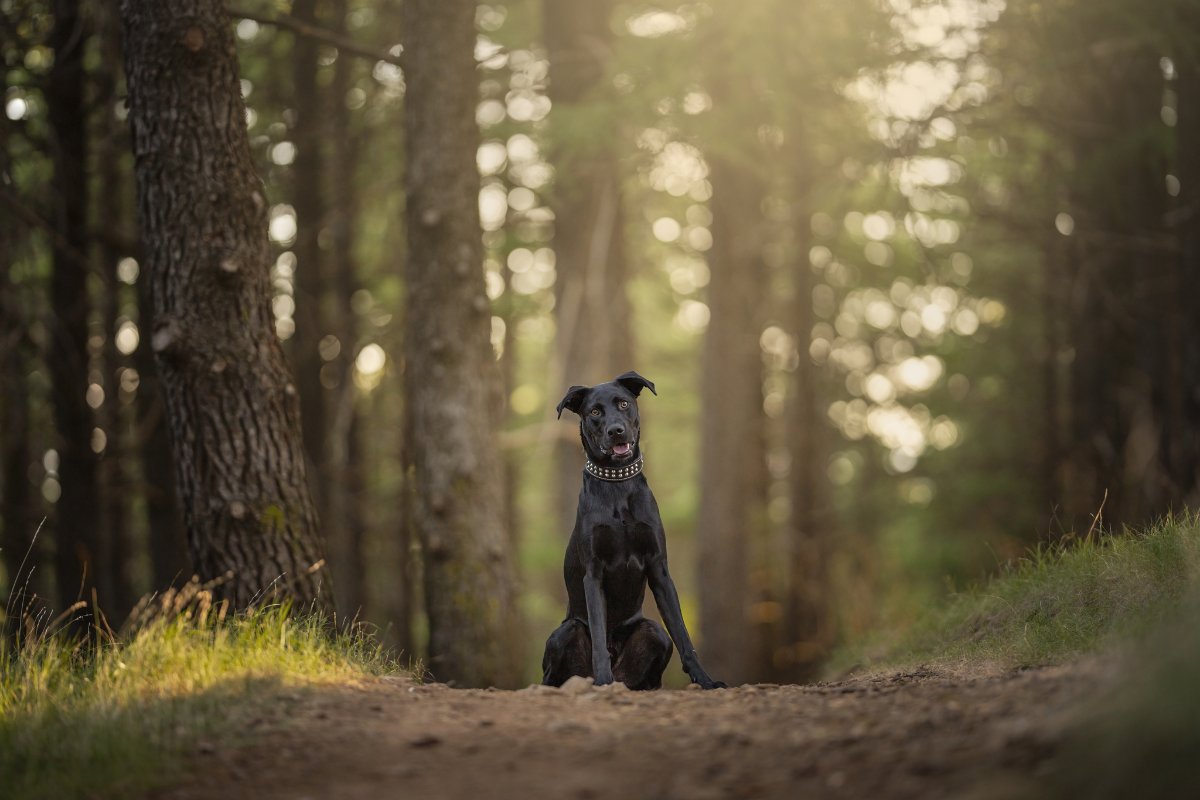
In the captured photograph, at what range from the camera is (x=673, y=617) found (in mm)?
7004

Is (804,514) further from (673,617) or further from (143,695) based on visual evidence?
(143,695)

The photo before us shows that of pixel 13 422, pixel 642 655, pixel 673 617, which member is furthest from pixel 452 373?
pixel 13 422

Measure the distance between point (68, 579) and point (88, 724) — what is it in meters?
8.38

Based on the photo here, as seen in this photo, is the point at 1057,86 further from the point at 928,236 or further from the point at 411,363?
the point at 411,363

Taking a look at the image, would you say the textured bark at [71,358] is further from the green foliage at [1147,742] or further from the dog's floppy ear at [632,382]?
the green foliage at [1147,742]

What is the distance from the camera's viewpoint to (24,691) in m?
5.84

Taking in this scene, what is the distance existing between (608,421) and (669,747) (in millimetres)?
2473

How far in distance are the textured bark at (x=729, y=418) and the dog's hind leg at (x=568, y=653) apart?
343 inches

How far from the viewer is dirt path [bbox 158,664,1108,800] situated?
4.30m

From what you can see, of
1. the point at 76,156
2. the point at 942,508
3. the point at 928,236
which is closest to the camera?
the point at 76,156

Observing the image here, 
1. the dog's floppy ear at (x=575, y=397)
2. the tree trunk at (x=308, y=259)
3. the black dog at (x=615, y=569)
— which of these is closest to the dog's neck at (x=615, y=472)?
the black dog at (x=615, y=569)

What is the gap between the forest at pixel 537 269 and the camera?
800cm

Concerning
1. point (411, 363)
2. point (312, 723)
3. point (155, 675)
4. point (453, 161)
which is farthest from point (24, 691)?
point (453, 161)

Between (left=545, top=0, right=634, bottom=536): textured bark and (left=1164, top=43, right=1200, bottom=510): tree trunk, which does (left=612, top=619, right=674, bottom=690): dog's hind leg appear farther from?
(left=545, top=0, right=634, bottom=536): textured bark
